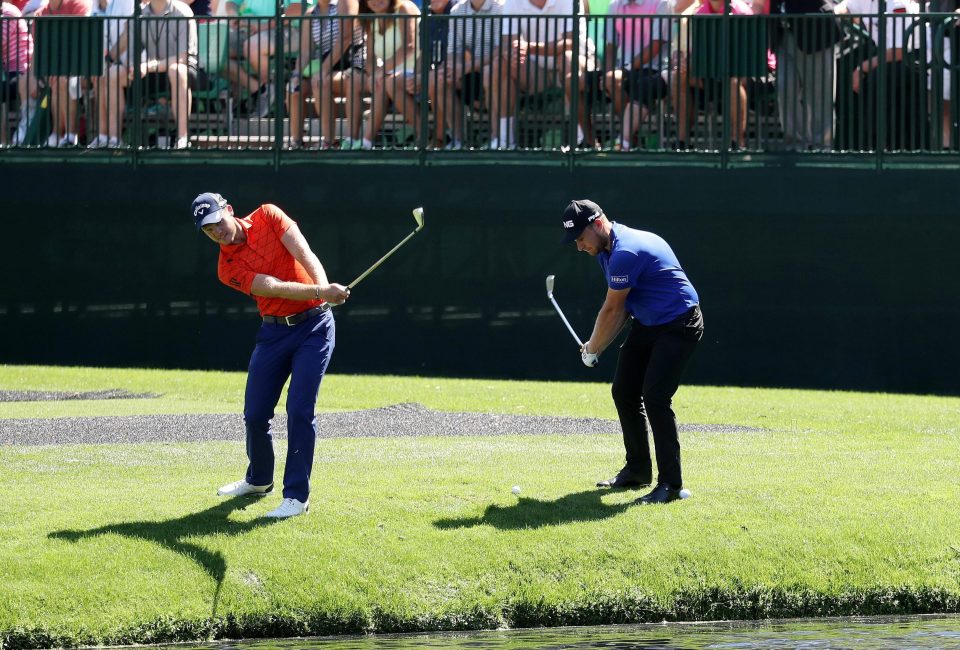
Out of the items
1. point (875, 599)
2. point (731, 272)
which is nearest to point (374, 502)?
point (875, 599)

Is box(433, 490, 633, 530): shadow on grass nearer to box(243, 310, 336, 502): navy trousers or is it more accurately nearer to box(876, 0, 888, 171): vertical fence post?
box(243, 310, 336, 502): navy trousers

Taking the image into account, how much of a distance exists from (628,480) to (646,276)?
1.38 m

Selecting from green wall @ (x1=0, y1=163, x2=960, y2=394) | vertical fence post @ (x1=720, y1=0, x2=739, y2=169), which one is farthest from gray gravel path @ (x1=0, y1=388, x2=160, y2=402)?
vertical fence post @ (x1=720, y1=0, x2=739, y2=169)

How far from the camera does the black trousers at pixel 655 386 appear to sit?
960 centimetres

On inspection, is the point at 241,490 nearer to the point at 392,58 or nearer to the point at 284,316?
the point at 284,316

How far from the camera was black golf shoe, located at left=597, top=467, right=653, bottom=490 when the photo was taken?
33.5 ft

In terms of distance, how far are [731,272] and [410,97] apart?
3.93 m

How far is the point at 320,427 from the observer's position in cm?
1352

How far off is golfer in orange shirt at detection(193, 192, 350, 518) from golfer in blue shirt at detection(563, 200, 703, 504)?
4.90ft

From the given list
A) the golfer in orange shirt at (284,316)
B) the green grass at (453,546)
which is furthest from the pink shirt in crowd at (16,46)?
the golfer in orange shirt at (284,316)

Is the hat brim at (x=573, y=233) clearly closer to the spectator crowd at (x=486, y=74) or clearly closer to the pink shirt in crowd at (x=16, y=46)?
the spectator crowd at (x=486, y=74)

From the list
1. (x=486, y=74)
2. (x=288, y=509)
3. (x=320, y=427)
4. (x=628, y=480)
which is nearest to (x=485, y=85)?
(x=486, y=74)

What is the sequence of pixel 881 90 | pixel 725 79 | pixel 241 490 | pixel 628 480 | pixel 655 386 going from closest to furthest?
pixel 655 386 < pixel 241 490 < pixel 628 480 < pixel 881 90 < pixel 725 79

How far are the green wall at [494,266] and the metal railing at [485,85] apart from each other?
366 millimetres
